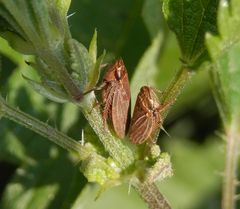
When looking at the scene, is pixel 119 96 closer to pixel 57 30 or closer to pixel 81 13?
pixel 57 30

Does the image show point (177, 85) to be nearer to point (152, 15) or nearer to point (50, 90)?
point (50, 90)

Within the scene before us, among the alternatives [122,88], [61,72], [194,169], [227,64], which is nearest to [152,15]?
[227,64]

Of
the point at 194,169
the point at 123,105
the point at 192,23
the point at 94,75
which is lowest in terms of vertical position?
the point at 194,169

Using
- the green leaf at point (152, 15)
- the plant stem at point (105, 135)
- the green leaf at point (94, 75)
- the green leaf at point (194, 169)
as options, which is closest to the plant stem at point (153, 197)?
the plant stem at point (105, 135)

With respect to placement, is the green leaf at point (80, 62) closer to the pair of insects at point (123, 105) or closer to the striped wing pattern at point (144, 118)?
the pair of insects at point (123, 105)

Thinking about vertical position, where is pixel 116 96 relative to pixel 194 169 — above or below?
above

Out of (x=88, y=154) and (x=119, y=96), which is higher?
(x=119, y=96)

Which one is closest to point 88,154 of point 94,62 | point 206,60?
point 94,62

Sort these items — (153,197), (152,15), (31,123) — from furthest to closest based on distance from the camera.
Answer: (152,15)
(153,197)
(31,123)
